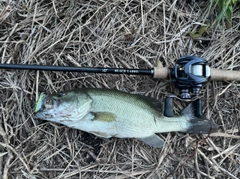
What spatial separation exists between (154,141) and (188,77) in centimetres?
73

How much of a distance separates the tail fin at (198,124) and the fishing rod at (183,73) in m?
0.06

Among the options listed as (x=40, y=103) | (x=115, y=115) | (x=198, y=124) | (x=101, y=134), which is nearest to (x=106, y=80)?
(x=115, y=115)

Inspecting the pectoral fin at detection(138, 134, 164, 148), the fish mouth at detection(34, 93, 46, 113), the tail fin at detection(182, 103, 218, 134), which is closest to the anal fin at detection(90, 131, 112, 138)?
the pectoral fin at detection(138, 134, 164, 148)

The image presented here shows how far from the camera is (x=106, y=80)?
346 cm

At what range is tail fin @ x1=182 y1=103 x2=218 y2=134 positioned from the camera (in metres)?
3.27

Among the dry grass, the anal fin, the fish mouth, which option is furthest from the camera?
the dry grass

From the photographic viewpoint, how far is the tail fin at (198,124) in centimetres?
327

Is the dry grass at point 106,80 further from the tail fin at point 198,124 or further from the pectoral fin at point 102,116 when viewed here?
the pectoral fin at point 102,116

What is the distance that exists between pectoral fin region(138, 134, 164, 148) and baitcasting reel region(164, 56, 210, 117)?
297 mm

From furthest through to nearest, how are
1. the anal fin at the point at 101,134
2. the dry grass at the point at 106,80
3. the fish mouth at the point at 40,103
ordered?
the dry grass at the point at 106,80, the anal fin at the point at 101,134, the fish mouth at the point at 40,103

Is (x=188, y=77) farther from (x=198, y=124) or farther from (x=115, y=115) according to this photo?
(x=115, y=115)

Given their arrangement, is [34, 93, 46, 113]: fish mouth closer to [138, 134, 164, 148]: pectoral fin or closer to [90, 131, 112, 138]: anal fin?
[90, 131, 112, 138]: anal fin

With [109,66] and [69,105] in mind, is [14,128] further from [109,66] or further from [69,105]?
[109,66]

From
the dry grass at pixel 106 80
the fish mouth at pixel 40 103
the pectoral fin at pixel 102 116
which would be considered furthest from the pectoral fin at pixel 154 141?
the fish mouth at pixel 40 103
